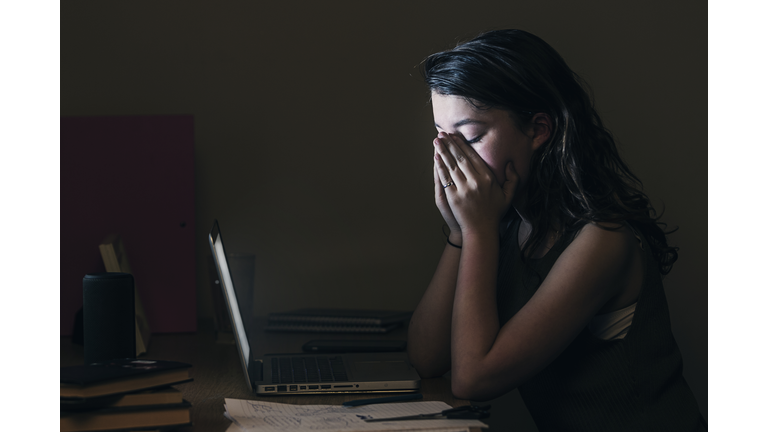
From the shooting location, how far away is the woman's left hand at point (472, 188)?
98 centimetres

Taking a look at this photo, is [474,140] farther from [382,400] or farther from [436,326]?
[382,400]

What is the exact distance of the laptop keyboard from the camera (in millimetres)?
905

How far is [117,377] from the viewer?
638 millimetres

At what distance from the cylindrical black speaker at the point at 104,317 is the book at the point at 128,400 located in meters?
0.18

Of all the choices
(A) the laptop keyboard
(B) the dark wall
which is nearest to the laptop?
(A) the laptop keyboard

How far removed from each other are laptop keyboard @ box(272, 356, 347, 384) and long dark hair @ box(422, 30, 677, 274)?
0.42 m

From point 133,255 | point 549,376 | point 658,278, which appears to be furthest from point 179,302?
point 658,278

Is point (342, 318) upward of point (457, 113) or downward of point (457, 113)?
downward

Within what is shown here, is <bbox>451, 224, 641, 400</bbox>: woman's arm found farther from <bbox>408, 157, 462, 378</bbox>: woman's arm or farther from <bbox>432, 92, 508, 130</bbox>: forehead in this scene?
<bbox>432, 92, 508, 130</bbox>: forehead

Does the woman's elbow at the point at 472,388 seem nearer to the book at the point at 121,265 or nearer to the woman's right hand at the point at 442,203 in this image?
the woman's right hand at the point at 442,203

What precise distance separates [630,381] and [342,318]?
2.22 ft

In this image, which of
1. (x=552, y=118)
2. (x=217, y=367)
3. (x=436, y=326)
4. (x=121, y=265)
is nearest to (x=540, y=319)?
(x=436, y=326)

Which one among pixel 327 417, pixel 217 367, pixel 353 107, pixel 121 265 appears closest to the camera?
pixel 327 417

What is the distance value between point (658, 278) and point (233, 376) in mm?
735
